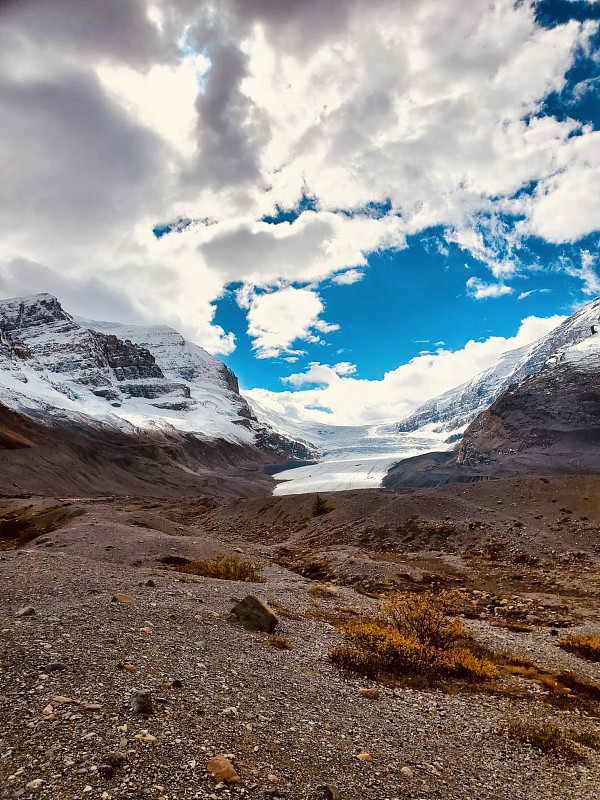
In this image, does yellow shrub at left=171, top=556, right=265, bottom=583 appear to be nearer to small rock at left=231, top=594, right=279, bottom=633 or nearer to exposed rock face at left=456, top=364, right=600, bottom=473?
small rock at left=231, top=594, right=279, bottom=633

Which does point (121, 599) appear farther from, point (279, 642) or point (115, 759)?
point (115, 759)

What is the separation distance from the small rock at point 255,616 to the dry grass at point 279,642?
28.7 inches

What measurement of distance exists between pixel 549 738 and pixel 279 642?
7.37 m

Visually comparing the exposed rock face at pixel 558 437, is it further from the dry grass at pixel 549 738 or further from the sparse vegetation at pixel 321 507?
the dry grass at pixel 549 738

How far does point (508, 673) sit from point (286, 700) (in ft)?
29.2

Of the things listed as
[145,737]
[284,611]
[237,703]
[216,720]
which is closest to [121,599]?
[237,703]

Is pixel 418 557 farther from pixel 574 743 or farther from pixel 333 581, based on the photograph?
pixel 574 743

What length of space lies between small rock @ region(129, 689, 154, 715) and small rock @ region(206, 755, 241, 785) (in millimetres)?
1749

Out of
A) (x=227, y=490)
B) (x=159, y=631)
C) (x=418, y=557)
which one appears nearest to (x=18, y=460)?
(x=227, y=490)

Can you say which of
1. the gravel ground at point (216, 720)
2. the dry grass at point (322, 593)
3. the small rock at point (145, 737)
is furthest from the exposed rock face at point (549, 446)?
the small rock at point (145, 737)

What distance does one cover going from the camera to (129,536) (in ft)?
121

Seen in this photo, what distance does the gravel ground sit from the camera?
259 inches

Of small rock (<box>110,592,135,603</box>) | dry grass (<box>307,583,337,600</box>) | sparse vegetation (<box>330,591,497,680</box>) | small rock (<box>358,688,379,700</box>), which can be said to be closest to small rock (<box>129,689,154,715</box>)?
small rock (<box>358,688,379,700</box>)

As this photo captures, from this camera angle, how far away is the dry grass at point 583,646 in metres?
17.9
